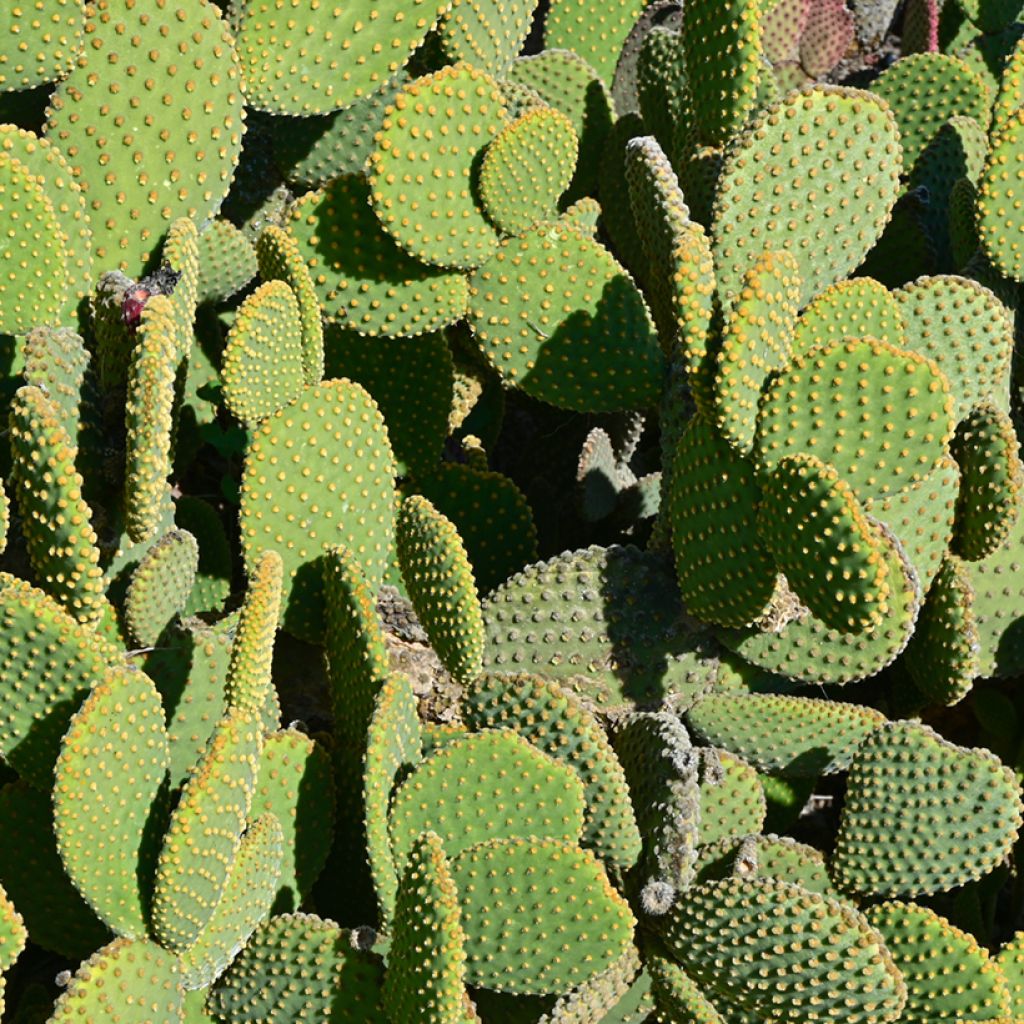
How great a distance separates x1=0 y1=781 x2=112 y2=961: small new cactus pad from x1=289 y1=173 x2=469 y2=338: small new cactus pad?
3.15 ft

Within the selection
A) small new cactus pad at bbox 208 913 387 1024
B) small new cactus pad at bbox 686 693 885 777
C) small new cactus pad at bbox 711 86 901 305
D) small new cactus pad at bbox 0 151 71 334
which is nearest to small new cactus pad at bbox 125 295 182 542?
small new cactus pad at bbox 0 151 71 334

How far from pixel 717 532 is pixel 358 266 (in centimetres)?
79

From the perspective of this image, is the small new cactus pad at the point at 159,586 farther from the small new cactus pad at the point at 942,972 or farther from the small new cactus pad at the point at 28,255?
the small new cactus pad at the point at 942,972

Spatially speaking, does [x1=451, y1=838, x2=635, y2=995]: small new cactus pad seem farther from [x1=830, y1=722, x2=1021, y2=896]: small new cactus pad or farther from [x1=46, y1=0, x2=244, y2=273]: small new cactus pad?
[x1=46, y1=0, x2=244, y2=273]: small new cactus pad

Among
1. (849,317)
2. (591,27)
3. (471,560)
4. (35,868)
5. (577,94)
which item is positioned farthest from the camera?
(591,27)

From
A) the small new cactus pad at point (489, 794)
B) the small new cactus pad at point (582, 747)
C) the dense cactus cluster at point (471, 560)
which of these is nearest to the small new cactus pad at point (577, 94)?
the dense cactus cluster at point (471, 560)

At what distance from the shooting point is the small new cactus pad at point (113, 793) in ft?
6.02

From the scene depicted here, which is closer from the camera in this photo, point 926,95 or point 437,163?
point 437,163

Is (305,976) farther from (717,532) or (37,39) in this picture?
(37,39)

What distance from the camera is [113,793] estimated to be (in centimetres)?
188

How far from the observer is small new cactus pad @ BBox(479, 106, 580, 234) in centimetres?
235

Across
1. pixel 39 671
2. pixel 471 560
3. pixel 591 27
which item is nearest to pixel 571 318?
pixel 471 560

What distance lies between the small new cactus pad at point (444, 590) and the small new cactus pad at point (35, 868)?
0.63 m

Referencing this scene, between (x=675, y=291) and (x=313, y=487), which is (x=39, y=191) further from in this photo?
(x=675, y=291)
